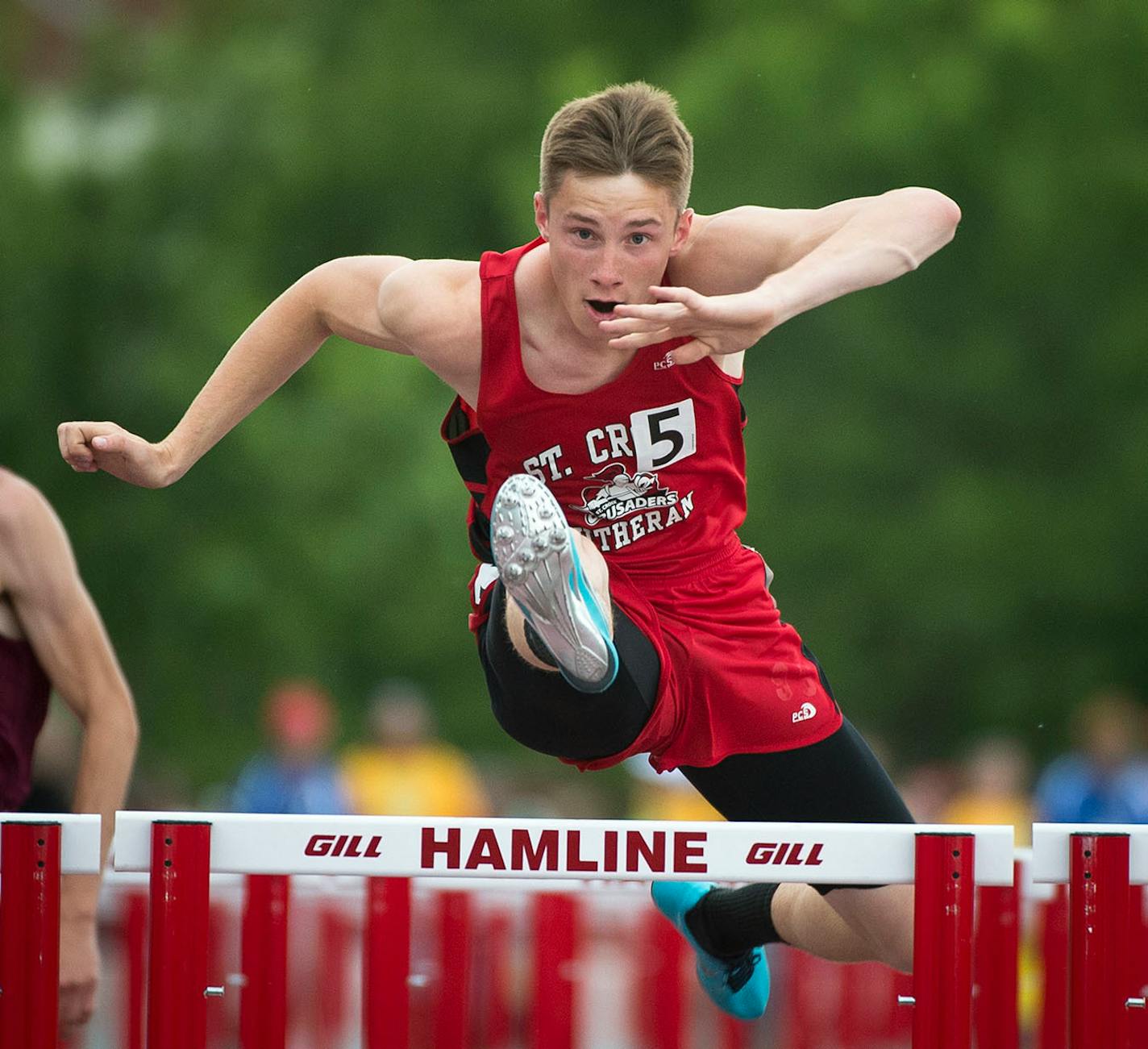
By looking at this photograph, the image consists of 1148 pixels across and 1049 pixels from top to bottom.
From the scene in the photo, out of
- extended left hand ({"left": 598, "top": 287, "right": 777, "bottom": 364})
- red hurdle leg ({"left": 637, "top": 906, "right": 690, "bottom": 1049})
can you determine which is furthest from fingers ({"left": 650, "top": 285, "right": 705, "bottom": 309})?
red hurdle leg ({"left": 637, "top": 906, "right": 690, "bottom": 1049})

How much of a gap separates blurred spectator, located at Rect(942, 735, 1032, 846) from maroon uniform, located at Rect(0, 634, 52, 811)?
6.20m

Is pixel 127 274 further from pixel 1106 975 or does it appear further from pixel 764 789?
pixel 1106 975

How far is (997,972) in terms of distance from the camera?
4.78 meters

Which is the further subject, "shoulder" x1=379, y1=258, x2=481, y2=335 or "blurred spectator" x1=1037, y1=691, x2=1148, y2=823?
"blurred spectator" x1=1037, y1=691, x2=1148, y2=823

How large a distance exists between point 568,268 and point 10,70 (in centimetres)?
1046

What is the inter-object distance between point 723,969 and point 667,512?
1.33m

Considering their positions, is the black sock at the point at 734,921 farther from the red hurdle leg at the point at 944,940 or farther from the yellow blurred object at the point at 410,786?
the yellow blurred object at the point at 410,786

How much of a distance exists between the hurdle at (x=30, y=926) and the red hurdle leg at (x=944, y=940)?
1484 millimetres

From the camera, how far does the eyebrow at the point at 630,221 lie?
12.5 feet

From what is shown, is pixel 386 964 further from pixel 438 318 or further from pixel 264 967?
pixel 438 318

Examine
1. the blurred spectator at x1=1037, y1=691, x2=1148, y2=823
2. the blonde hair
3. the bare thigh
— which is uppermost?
the blonde hair

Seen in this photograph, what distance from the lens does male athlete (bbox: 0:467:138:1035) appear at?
439cm

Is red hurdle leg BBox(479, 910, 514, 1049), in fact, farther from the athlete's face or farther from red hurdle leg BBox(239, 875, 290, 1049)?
the athlete's face

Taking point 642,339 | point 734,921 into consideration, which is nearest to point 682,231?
point 642,339
